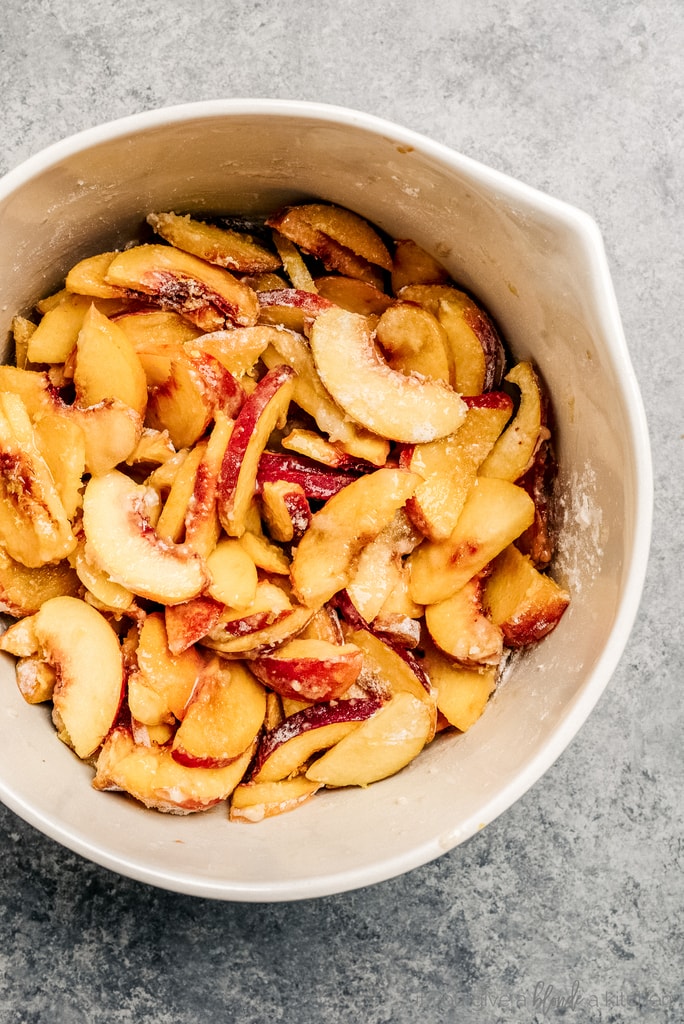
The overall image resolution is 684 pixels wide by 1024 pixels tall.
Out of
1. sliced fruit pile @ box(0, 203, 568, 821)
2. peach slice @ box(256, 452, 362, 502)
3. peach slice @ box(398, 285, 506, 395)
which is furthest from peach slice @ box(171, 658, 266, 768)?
peach slice @ box(398, 285, 506, 395)

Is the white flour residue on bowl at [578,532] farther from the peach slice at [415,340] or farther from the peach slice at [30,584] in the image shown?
the peach slice at [30,584]

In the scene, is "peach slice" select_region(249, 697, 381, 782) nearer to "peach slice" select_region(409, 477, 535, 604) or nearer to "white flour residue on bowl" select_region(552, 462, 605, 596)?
"peach slice" select_region(409, 477, 535, 604)

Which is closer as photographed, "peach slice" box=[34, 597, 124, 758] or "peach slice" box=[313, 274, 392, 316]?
"peach slice" box=[34, 597, 124, 758]

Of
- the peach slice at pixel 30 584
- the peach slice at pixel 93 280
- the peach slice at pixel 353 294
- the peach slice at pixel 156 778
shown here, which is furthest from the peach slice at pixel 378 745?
the peach slice at pixel 93 280

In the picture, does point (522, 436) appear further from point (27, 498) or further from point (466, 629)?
point (27, 498)

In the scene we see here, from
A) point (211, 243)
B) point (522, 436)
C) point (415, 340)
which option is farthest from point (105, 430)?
point (522, 436)

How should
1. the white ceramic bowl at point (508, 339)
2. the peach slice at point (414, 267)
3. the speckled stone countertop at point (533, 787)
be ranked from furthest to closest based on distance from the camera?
the speckled stone countertop at point (533, 787), the peach slice at point (414, 267), the white ceramic bowl at point (508, 339)
